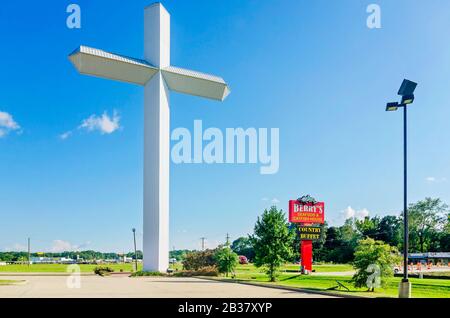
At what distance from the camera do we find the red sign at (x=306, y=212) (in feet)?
175

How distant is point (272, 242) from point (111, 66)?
74.5 ft

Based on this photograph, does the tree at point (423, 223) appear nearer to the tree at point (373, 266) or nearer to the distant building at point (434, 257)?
the distant building at point (434, 257)

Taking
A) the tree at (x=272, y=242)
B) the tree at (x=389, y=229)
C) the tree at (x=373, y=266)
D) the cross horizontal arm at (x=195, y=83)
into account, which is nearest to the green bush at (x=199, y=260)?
the tree at (x=272, y=242)

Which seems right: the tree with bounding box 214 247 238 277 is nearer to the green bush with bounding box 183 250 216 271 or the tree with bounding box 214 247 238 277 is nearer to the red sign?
the green bush with bounding box 183 250 216 271

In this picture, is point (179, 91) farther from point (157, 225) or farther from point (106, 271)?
point (106, 271)

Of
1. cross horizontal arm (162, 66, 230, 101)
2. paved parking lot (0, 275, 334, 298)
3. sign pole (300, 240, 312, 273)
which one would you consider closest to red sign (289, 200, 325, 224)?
sign pole (300, 240, 312, 273)

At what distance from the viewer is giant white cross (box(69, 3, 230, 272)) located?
41469mm

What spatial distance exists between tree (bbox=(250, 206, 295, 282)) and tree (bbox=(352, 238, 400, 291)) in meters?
13.4

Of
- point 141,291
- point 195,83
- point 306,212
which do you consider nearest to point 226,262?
point 306,212

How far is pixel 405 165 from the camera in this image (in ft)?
77.4

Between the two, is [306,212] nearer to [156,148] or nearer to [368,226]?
[156,148]

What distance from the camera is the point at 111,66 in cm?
4041
